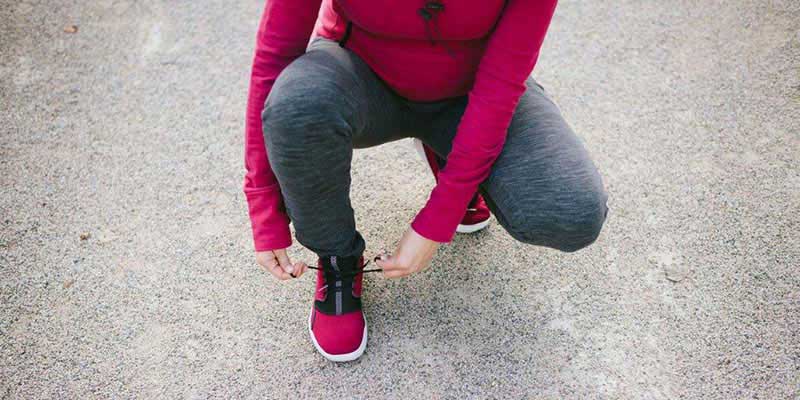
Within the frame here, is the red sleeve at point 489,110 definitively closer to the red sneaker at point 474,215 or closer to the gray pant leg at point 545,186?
the gray pant leg at point 545,186

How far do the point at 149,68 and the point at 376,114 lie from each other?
3.24 ft

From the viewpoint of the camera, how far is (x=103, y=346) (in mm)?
1147

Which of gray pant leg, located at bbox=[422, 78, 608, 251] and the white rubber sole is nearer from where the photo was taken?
gray pant leg, located at bbox=[422, 78, 608, 251]

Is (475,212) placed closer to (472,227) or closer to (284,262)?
(472,227)

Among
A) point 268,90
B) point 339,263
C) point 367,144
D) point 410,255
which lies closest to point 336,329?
point 339,263

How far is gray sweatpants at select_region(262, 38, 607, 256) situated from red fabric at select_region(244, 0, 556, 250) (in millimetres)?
35

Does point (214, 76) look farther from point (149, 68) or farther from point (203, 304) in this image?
point (203, 304)

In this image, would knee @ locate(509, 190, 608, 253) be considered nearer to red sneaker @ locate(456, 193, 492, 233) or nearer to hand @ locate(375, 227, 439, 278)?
hand @ locate(375, 227, 439, 278)

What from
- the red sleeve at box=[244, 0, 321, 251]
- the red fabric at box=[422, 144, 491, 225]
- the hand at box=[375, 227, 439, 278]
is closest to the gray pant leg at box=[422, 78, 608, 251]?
the hand at box=[375, 227, 439, 278]

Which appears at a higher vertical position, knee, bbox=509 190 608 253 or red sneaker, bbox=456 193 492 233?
knee, bbox=509 190 608 253

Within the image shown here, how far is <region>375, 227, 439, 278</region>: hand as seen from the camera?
0.99 metres

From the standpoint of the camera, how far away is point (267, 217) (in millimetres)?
1000

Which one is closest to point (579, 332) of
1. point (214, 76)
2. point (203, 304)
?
point (203, 304)

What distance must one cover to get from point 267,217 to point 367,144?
226 millimetres
